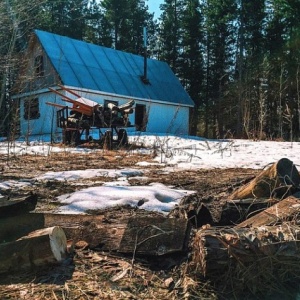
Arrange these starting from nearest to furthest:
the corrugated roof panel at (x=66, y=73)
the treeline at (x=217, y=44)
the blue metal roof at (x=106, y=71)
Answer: the corrugated roof panel at (x=66, y=73), the blue metal roof at (x=106, y=71), the treeline at (x=217, y=44)

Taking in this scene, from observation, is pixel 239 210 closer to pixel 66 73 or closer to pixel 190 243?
pixel 190 243

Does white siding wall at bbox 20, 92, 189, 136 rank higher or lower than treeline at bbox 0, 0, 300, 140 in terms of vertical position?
lower

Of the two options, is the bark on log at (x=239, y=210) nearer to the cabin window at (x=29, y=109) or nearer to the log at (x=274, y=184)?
the log at (x=274, y=184)

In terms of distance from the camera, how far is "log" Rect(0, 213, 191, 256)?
2479 mm

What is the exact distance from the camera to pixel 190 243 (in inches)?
104

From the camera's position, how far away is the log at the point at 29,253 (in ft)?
7.20

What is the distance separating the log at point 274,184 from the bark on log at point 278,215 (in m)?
0.50

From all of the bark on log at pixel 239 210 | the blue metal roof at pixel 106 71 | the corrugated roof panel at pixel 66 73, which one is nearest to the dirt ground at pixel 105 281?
the bark on log at pixel 239 210

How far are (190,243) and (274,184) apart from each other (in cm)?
126

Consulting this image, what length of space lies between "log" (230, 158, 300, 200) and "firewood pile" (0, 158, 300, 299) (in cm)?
39

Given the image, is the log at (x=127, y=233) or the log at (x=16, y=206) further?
the log at (x=16, y=206)

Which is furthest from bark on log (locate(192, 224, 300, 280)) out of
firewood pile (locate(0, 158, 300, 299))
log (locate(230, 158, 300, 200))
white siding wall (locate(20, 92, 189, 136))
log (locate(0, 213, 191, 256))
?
white siding wall (locate(20, 92, 189, 136))

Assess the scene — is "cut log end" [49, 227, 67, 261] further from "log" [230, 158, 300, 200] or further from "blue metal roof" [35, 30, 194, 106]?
"blue metal roof" [35, 30, 194, 106]

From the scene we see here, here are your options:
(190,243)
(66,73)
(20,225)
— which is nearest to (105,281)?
(190,243)
